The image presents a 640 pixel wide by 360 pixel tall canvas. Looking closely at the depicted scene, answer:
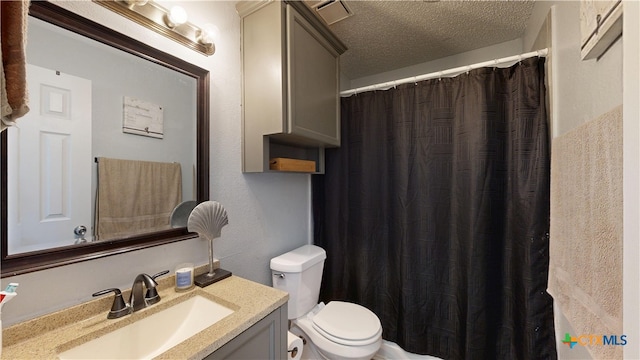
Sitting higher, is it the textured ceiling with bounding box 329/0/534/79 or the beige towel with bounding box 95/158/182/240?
the textured ceiling with bounding box 329/0/534/79

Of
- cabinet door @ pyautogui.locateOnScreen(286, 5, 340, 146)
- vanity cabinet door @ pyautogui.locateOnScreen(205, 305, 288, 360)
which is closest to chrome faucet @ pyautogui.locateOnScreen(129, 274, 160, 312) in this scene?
vanity cabinet door @ pyautogui.locateOnScreen(205, 305, 288, 360)

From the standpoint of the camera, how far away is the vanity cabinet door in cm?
76

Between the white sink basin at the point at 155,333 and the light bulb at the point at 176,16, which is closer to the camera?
the white sink basin at the point at 155,333

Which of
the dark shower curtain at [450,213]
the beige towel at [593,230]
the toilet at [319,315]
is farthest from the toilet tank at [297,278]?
the beige towel at [593,230]

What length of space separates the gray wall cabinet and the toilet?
0.68 metres

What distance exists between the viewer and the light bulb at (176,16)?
3.42 feet

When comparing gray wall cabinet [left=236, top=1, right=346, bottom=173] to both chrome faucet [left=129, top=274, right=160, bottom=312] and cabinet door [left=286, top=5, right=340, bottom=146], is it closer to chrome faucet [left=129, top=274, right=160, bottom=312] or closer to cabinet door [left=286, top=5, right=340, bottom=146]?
cabinet door [left=286, top=5, right=340, bottom=146]

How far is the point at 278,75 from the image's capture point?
1253 mm

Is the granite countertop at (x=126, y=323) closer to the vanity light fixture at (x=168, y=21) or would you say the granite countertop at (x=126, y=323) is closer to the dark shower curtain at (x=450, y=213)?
the dark shower curtain at (x=450, y=213)

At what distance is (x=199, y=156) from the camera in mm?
1178

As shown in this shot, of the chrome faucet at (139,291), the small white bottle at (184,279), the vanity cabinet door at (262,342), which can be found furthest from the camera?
the small white bottle at (184,279)

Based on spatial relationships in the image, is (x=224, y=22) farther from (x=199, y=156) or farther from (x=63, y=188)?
(x=63, y=188)

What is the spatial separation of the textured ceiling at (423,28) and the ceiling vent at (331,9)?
40 mm

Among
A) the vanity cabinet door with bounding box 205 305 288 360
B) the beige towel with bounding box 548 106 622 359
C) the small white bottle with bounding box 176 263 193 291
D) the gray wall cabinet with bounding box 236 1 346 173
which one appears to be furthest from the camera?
the gray wall cabinet with bounding box 236 1 346 173
